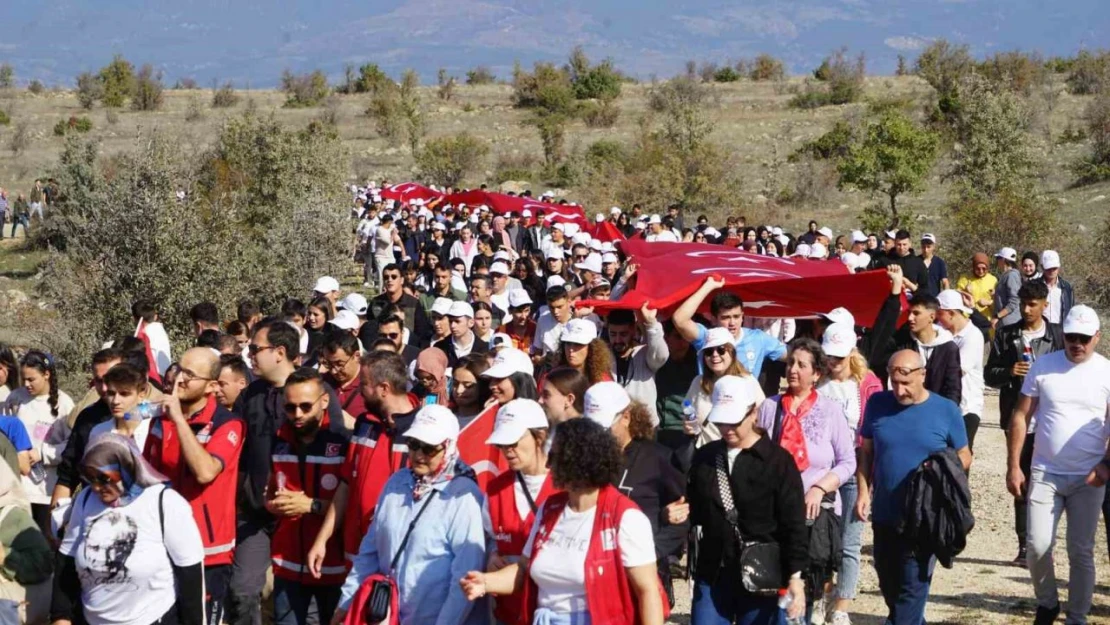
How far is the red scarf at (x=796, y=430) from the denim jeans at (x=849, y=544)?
897 millimetres

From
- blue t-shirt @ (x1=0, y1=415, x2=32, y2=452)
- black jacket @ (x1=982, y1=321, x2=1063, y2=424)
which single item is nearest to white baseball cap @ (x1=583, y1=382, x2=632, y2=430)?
blue t-shirt @ (x1=0, y1=415, x2=32, y2=452)

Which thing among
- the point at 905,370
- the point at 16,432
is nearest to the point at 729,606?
the point at 905,370

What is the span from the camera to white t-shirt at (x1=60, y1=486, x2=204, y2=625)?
563cm

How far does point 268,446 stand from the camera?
7.12 metres

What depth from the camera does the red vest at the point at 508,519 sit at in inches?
221

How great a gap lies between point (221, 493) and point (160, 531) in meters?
0.97

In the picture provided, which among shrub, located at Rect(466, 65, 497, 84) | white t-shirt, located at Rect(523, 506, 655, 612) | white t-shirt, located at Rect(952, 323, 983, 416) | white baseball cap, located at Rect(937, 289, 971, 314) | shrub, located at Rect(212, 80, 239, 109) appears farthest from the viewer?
shrub, located at Rect(466, 65, 497, 84)

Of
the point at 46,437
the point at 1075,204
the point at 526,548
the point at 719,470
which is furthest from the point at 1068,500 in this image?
the point at 1075,204

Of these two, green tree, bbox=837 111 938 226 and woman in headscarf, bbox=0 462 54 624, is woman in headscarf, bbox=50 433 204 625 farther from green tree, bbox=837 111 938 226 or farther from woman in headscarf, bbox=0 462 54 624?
green tree, bbox=837 111 938 226

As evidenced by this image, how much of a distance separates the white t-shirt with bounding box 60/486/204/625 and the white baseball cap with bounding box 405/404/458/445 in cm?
108

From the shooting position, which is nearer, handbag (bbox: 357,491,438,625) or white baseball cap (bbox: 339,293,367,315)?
handbag (bbox: 357,491,438,625)

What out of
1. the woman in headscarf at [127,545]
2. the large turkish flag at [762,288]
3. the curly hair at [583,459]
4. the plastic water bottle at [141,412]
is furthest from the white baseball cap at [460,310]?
the curly hair at [583,459]

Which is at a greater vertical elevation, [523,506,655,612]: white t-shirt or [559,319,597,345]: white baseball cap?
[559,319,597,345]: white baseball cap

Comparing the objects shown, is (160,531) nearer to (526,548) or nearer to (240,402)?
(526,548)
